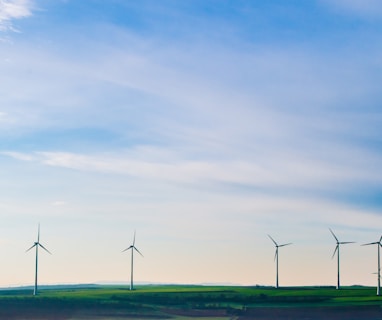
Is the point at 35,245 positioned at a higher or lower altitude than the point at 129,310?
higher

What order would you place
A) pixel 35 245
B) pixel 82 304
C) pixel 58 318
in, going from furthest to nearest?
1. pixel 35 245
2. pixel 82 304
3. pixel 58 318

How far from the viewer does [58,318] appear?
14925 cm

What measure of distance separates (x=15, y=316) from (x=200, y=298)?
4514 centimetres

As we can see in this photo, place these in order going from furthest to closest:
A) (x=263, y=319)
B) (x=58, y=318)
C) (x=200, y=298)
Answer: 1. (x=200, y=298)
2. (x=58, y=318)
3. (x=263, y=319)

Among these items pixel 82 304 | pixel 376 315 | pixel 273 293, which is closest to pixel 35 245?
pixel 82 304

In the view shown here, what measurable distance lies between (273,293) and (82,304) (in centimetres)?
4858

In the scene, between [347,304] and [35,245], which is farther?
[35,245]

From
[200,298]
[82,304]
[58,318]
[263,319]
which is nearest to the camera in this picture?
[263,319]

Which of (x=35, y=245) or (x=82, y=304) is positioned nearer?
(x=82, y=304)

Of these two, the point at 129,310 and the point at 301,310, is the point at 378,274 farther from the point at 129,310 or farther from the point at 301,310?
the point at 129,310

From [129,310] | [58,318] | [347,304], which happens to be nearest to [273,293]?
[347,304]

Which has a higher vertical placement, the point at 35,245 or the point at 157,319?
the point at 35,245

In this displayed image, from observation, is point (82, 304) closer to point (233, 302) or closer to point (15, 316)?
point (15, 316)

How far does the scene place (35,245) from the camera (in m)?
193
